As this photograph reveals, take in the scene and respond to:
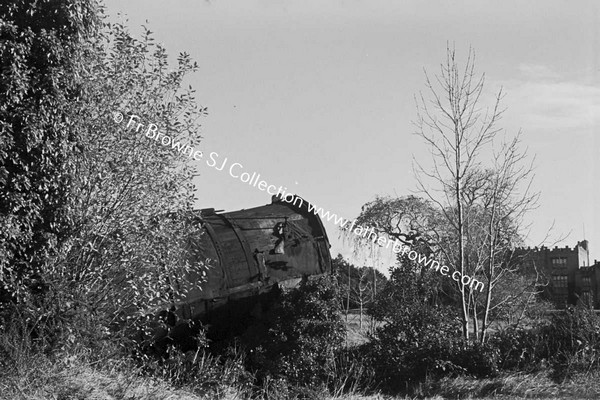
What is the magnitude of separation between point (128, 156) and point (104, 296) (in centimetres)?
178

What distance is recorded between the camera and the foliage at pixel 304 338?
11.4 meters

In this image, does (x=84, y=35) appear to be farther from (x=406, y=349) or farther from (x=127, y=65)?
(x=406, y=349)

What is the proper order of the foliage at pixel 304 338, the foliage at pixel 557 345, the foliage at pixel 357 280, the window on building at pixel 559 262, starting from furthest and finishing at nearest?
1. the window on building at pixel 559 262
2. the foliage at pixel 357 280
3. the foliage at pixel 557 345
4. the foliage at pixel 304 338

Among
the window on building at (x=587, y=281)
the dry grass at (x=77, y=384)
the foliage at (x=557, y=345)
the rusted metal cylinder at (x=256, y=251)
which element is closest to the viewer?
the dry grass at (x=77, y=384)

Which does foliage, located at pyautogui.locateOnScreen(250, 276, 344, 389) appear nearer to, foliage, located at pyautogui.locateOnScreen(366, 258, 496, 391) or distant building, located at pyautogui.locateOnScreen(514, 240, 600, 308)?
foliage, located at pyautogui.locateOnScreen(366, 258, 496, 391)

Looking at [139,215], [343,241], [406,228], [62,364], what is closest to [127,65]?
[139,215]

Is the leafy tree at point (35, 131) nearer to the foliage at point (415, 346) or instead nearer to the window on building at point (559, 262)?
the foliage at point (415, 346)

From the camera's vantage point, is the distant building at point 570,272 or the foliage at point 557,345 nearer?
the foliage at point 557,345

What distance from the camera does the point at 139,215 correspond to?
9359 millimetres

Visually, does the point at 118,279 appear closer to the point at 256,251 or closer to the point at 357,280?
the point at 256,251

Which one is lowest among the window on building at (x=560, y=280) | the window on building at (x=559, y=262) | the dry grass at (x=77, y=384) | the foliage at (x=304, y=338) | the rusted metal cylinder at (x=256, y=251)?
the dry grass at (x=77, y=384)

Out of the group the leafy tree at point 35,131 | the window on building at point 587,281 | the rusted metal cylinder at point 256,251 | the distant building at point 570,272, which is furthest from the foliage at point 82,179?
the window on building at point 587,281

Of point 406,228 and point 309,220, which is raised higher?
point 406,228

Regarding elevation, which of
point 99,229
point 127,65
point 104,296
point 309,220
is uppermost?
point 127,65
